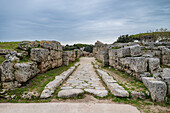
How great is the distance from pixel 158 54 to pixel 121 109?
23.7 ft

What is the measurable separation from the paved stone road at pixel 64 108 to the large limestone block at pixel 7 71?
4.34 feet

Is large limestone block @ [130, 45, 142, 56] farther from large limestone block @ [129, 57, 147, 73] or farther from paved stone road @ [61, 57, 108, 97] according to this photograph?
paved stone road @ [61, 57, 108, 97]

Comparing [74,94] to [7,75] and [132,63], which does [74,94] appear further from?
[132,63]

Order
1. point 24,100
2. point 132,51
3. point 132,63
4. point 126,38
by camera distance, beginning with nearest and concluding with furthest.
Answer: point 24,100
point 132,63
point 132,51
point 126,38

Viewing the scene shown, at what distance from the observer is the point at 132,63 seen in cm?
629

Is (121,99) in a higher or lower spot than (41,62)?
lower

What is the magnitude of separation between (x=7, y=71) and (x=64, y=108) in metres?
3.32

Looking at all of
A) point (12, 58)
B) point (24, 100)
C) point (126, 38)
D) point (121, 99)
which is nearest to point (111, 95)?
point (121, 99)

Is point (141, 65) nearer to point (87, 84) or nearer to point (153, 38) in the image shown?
point (87, 84)

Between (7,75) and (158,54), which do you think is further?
(158,54)

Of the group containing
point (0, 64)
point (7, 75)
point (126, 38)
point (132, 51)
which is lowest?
point (7, 75)

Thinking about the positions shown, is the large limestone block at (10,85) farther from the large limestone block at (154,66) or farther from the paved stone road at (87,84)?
the large limestone block at (154,66)

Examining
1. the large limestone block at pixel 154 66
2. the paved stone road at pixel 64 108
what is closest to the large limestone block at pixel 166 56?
the large limestone block at pixel 154 66

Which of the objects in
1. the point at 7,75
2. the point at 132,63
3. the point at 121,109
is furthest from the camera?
the point at 132,63
